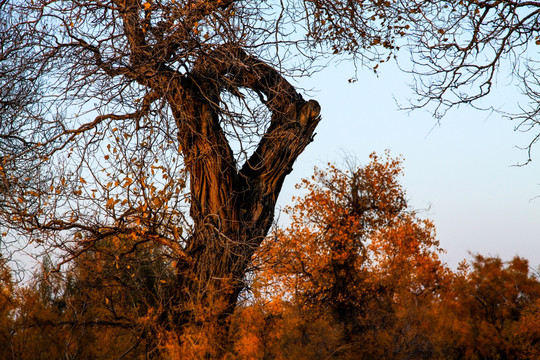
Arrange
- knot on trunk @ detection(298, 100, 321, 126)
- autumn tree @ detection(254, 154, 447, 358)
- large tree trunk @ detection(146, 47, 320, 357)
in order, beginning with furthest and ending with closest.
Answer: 1. autumn tree @ detection(254, 154, 447, 358)
2. knot on trunk @ detection(298, 100, 321, 126)
3. large tree trunk @ detection(146, 47, 320, 357)

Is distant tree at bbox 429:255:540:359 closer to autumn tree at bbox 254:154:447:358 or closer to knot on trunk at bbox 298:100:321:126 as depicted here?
autumn tree at bbox 254:154:447:358

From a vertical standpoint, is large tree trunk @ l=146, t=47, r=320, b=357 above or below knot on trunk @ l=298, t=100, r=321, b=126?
below

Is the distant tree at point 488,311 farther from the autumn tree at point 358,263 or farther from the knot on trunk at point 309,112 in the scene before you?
the knot on trunk at point 309,112

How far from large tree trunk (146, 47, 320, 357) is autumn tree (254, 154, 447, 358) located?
26.0 ft

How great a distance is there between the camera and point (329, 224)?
647 inches

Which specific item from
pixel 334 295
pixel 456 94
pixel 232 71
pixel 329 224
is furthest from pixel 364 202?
pixel 232 71

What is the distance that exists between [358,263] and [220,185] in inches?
426

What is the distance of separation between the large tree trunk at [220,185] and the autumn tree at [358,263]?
26.0 ft

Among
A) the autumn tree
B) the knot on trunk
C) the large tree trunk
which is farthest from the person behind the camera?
the autumn tree

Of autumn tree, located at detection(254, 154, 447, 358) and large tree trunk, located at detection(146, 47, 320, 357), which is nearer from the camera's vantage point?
large tree trunk, located at detection(146, 47, 320, 357)

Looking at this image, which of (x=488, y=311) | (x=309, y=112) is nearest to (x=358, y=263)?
(x=488, y=311)

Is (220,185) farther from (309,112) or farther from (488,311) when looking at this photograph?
(488,311)

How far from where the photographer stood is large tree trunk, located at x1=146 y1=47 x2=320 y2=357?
5.77m

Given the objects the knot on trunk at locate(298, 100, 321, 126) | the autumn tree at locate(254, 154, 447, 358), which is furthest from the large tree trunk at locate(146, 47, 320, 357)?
the autumn tree at locate(254, 154, 447, 358)
